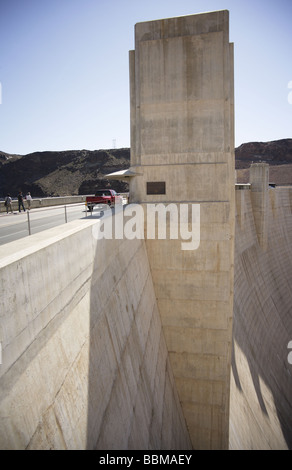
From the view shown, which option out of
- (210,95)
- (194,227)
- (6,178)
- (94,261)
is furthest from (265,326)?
(6,178)

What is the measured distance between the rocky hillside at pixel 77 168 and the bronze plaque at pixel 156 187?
55229 mm

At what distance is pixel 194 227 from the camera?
922 centimetres

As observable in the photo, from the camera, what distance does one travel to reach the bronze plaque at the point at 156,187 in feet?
31.0

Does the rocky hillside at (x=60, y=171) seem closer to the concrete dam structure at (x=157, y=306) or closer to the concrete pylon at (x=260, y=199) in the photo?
the concrete pylon at (x=260, y=199)

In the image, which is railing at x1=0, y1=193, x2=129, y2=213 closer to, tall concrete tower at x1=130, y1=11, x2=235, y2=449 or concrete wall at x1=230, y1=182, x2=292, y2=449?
tall concrete tower at x1=130, y1=11, x2=235, y2=449

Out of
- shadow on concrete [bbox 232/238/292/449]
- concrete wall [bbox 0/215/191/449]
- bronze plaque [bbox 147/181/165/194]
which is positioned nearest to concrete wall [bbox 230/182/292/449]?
shadow on concrete [bbox 232/238/292/449]

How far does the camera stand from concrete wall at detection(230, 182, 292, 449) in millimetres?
10883

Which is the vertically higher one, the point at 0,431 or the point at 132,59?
the point at 132,59

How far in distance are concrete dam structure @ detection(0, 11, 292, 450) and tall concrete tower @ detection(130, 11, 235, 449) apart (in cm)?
3

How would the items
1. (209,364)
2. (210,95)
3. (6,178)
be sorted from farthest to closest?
(6,178), (209,364), (210,95)

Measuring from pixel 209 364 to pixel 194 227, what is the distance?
468 cm

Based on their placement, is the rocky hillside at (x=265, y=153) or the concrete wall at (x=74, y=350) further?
the rocky hillside at (x=265, y=153)

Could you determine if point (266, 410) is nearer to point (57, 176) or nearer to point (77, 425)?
point (77, 425)

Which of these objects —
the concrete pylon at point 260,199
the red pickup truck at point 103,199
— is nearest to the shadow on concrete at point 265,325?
the concrete pylon at point 260,199
